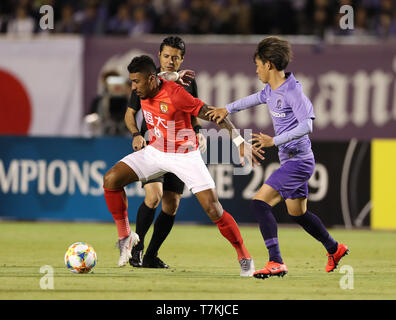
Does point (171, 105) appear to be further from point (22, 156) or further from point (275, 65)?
point (22, 156)

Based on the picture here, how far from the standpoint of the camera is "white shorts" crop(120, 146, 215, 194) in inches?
280

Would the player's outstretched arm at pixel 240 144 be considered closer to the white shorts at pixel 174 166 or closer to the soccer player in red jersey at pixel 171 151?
the soccer player in red jersey at pixel 171 151

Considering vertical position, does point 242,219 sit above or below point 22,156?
below

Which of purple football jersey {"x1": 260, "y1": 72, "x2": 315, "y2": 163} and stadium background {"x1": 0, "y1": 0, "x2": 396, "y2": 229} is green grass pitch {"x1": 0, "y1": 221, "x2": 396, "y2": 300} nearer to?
purple football jersey {"x1": 260, "y1": 72, "x2": 315, "y2": 163}

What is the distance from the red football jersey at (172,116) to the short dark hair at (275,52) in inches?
26.9

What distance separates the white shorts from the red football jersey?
67 millimetres

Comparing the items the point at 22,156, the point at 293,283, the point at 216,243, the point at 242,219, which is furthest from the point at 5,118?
the point at 293,283

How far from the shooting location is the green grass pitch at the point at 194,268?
631 cm

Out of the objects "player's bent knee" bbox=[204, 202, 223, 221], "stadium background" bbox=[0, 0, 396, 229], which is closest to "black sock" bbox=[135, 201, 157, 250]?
"player's bent knee" bbox=[204, 202, 223, 221]

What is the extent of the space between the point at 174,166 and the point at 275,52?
131cm

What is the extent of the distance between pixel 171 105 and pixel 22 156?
534 cm

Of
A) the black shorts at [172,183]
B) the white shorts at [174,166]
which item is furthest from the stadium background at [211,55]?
the white shorts at [174,166]
